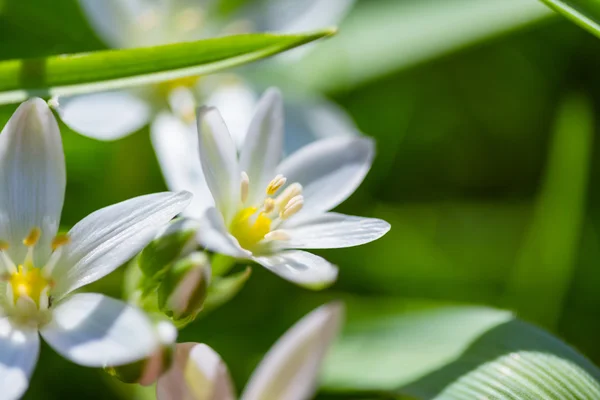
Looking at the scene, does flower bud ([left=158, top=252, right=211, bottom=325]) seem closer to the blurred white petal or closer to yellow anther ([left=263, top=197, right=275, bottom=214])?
yellow anther ([left=263, top=197, right=275, bottom=214])

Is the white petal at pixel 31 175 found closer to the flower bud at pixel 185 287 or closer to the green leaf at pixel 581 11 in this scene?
the flower bud at pixel 185 287

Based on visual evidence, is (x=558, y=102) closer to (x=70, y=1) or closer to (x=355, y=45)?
(x=355, y=45)

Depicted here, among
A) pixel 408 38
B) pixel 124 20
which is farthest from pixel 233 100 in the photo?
pixel 408 38

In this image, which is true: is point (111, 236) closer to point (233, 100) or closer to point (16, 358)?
point (16, 358)

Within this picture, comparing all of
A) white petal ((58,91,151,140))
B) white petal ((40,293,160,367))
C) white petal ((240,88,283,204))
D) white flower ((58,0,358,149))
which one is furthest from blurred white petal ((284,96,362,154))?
white petal ((40,293,160,367))

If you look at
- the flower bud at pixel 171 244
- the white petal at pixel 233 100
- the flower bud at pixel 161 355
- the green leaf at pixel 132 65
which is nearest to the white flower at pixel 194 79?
the white petal at pixel 233 100
